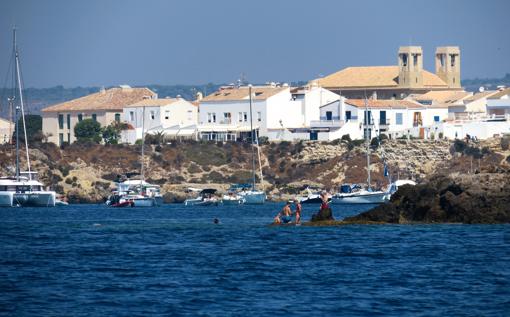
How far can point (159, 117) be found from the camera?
141m

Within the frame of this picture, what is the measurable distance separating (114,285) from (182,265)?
19.6 ft

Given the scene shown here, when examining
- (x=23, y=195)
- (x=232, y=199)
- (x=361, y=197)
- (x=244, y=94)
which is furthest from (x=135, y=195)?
(x=244, y=94)

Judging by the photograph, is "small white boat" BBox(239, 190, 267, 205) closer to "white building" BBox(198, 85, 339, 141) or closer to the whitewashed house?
"white building" BBox(198, 85, 339, 141)

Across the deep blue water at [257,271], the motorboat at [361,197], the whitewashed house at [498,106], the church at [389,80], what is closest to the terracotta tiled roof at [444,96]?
the church at [389,80]

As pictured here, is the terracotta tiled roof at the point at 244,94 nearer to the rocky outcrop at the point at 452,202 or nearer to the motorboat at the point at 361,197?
the motorboat at the point at 361,197

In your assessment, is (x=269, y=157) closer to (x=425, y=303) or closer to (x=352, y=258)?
(x=352, y=258)

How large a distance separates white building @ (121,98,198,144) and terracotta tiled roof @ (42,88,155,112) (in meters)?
3.90

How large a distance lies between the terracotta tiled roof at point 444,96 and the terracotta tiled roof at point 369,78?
4.22m

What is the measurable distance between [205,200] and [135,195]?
5.58 meters

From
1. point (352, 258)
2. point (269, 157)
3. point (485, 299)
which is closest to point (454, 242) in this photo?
point (352, 258)

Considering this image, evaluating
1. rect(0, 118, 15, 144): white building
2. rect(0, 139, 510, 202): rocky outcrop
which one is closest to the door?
rect(0, 139, 510, 202): rocky outcrop

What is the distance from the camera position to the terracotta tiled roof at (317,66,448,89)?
154875 mm

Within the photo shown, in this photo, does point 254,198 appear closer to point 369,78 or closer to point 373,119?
point 373,119

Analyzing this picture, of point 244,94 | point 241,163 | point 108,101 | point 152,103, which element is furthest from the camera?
point 108,101
